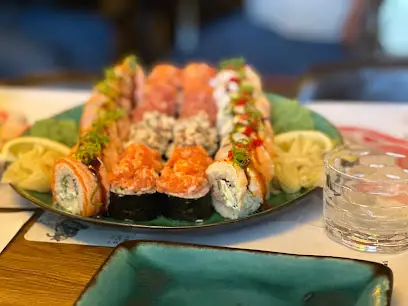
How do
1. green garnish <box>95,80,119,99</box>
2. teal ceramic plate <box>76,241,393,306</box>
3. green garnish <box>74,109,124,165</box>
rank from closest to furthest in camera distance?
teal ceramic plate <box>76,241,393,306</box>, green garnish <box>74,109,124,165</box>, green garnish <box>95,80,119,99</box>

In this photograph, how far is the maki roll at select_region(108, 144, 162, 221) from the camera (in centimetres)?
104

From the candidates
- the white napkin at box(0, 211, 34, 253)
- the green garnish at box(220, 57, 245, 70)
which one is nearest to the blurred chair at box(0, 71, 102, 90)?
Result: the green garnish at box(220, 57, 245, 70)

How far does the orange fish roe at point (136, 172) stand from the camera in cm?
104

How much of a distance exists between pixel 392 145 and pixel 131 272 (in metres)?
0.64

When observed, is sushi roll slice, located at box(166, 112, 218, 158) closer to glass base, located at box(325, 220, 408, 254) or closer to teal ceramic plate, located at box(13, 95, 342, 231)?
teal ceramic plate, located at box(13, 95, 342, 231)

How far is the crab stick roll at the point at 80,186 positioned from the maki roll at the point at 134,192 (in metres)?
0.02

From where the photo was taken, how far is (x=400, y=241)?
3.28 feet

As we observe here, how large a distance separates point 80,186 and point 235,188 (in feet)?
0.83

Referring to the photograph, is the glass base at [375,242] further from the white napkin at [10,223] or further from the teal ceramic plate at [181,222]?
the white napkin at [10,223]

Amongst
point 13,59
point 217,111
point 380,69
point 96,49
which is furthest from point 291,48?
point 217,111

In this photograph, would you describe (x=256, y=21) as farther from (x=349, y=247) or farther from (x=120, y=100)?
(x=349, y=247)

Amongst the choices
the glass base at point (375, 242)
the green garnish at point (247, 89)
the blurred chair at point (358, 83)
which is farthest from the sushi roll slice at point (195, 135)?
the blurred chair at point (358, 83)

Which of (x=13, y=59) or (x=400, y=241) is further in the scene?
(x=13, y=59)

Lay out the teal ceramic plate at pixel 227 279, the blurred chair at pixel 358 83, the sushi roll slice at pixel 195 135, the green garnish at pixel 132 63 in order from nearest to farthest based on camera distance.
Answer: the teal ceramic plate at pixel 227 279, the sushi roll slice at pixel 195 135, the green garnish at pixel 132 63, the blurred chair at pixel 358 83
